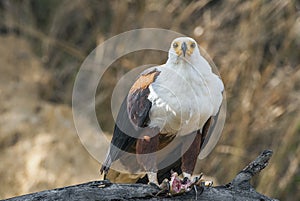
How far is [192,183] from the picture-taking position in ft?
13.2

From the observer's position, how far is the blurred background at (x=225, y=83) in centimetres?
781

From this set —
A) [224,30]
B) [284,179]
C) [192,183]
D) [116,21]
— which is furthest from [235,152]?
[192,183]

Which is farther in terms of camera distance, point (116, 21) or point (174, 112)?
point (116, 21)

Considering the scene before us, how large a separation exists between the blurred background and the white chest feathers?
10.4 ft

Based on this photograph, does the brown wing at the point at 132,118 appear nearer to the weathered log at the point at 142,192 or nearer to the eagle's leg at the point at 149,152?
the eagle's leg at the point at 149,152

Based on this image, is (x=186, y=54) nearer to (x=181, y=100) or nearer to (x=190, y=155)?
(x=181, y=100)

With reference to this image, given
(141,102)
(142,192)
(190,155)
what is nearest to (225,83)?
(190,155)

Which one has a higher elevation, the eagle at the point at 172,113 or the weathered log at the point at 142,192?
the eagle at the point at 172,113

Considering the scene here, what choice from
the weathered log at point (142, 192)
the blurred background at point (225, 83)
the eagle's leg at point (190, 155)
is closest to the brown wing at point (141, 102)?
the eagle's leg at point (190, 155)

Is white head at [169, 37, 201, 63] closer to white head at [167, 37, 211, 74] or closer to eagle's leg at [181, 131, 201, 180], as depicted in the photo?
white head at [167, 37, 211, 74]

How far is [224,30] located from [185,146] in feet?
13.8

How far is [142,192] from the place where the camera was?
3852mm

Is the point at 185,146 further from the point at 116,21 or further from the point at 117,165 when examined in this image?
the point at 116,21

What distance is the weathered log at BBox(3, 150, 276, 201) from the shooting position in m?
3.64
